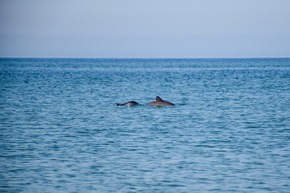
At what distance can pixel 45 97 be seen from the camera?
47.3m

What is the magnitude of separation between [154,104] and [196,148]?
17.9 m

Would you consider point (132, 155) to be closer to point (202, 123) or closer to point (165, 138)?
point (165, 138)

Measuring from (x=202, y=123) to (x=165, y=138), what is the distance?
5.36 metres

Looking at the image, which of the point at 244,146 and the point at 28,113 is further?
the point at 28,113

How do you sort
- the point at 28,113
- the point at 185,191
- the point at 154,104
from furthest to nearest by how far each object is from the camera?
the point at 154,104
the point at 28,113
the point at 185,191

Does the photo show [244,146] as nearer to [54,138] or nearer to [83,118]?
[54,138]

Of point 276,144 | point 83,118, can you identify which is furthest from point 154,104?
point 276,144

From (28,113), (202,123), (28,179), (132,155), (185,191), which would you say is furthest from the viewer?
(28,113)

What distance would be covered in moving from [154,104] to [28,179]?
22767 millimetres

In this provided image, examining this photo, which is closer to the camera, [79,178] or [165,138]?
[79,178]

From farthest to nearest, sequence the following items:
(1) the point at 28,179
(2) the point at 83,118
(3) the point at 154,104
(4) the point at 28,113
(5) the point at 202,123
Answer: (3) the point at 154,104, (4) the point at 28,113, (2) the point at 83,118, (5) the point at 202,123, (1) the point at 28,179

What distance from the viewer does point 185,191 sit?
15.3 meters

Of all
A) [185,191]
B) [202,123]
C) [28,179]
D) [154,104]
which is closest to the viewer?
[185,191]

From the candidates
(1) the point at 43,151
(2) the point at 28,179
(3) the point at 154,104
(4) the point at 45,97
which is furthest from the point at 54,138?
(4) the point at 45,97
